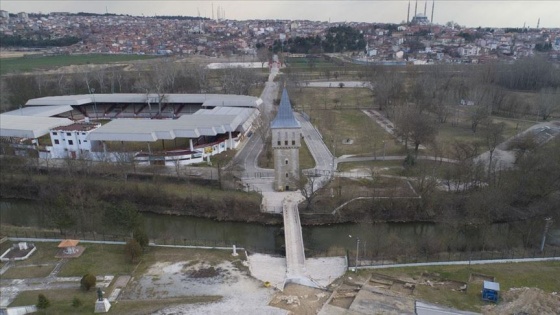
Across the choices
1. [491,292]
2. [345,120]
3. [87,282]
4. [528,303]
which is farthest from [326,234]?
[345,120]

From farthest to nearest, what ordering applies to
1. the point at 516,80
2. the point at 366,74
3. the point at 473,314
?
the point at 366,74 < the point at 516,80 < the point at 473,314

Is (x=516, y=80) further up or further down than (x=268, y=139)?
further up

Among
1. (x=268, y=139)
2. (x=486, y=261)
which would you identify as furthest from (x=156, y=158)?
(x=486, y=261)

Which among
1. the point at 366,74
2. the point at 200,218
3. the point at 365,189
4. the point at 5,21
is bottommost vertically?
the point at 200,218

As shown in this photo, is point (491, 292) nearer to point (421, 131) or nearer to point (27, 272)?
point (421, 131)

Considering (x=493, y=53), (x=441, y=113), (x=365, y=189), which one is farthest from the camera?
(x=493, y=53)

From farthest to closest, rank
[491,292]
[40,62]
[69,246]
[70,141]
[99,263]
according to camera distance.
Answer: [40,62], [70,141], [69,246], [99,263], [491,292]

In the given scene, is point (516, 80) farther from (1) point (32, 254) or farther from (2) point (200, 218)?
(1) point (32, 254)

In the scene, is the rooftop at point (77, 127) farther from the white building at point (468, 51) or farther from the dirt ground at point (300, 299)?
Answer: the white building at point (468, 51)

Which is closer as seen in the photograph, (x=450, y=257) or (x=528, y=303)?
(x=528, y=303)
